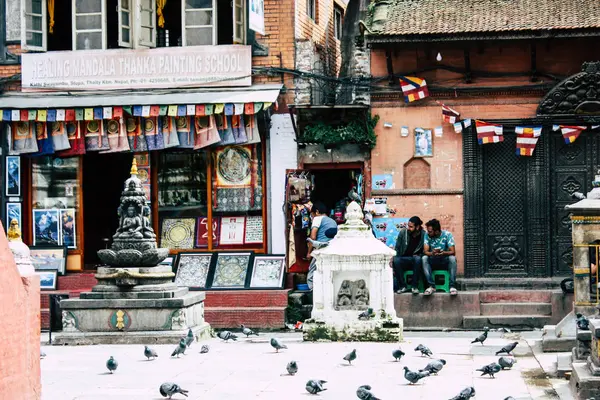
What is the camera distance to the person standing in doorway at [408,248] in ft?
66.3

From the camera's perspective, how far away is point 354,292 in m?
17.0

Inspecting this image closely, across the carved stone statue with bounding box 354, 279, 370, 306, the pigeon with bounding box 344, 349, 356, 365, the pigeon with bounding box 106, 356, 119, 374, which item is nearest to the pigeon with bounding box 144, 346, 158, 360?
the pigeon with bounding box 106, 356, 119, 374

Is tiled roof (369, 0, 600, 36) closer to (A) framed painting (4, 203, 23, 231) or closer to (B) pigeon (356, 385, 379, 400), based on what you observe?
(A) framed painting (4, 203, 23, 231)

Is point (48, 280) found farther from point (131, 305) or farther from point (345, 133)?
point (345, 133)

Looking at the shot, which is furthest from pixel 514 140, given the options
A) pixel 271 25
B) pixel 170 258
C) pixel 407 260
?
pixel 170 258

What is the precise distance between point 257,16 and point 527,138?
5.09 m

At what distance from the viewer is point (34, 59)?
2192cm

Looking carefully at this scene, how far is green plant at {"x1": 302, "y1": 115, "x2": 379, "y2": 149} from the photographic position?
→ 21125mm

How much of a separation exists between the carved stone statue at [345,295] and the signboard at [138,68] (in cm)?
564

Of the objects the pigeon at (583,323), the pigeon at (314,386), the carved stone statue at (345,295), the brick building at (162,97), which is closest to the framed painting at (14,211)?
the brick building at (162,97)

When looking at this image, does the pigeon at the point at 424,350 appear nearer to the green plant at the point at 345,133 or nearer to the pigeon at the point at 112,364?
the pigeon at the point at 112,364

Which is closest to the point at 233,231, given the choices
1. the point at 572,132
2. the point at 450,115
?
the point at 450,115

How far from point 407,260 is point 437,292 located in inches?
28.9

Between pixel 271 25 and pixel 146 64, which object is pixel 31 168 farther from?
pixel 271 25
